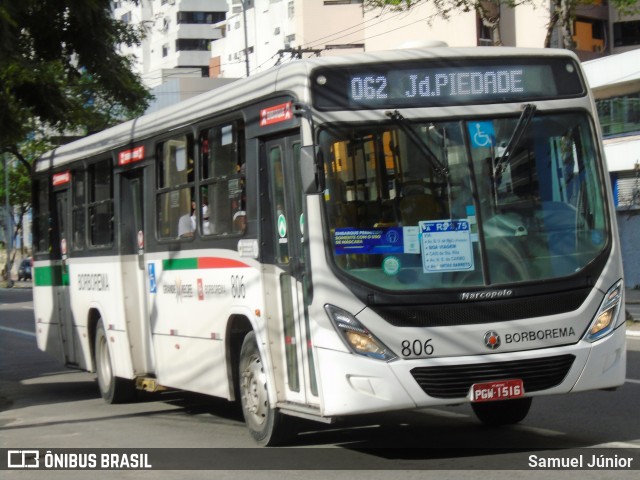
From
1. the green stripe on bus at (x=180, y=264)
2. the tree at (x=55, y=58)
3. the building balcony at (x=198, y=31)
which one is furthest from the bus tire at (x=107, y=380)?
the building balcony at (x=198, y=31)

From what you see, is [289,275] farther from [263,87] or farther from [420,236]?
[263,87]

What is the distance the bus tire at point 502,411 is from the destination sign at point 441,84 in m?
2.79

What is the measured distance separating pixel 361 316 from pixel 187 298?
137 inches

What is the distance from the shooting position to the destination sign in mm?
8648

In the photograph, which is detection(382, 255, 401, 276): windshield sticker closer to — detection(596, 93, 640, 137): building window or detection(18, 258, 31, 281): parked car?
detection(596, 93, 640, 137): building window

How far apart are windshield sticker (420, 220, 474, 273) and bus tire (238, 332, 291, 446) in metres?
1.94

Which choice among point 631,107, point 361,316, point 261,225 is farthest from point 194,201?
point 631,107

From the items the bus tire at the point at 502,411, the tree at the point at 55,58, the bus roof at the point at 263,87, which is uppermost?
the tree at the point at 55,58

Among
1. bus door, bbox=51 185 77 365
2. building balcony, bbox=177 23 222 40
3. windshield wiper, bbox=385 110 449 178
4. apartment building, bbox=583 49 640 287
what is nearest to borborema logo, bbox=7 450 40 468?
windshield wiper, bbox=385 110 449 178

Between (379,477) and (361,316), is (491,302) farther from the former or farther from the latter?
(379,477)

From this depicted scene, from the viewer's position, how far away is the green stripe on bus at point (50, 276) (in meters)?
15.8

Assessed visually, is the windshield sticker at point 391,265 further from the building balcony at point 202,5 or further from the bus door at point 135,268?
the building balcony at point 202,5

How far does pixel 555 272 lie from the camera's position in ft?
28.3

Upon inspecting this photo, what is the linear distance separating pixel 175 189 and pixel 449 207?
3952mm
